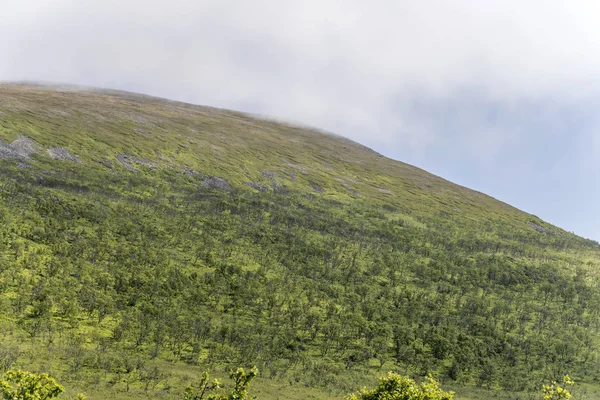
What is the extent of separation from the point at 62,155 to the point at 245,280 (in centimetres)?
5017

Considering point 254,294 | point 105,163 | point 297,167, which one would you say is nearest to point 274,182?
point 297,167

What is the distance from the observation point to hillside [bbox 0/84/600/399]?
31812 mm

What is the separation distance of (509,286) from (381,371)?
1418 inches

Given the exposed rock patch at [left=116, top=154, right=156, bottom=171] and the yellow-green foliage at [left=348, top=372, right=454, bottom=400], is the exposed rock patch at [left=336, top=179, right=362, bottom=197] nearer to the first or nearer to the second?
the exposed rock patch at [left=116, top=154, right=156, bottom=171]

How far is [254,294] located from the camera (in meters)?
44.3

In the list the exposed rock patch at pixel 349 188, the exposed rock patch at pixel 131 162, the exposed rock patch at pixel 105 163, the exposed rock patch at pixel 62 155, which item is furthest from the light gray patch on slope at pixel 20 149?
the exposed rock patch at pixel 349 188

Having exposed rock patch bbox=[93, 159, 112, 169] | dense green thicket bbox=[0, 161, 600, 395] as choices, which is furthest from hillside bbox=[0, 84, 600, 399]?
exposed rock patch bbox=[93, 159, 112, 169]

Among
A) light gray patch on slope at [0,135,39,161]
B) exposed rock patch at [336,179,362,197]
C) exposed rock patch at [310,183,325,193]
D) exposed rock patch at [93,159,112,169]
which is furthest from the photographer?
exposed rock patch at [336,179,362,197]

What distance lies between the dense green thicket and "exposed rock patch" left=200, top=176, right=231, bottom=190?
27.5ft

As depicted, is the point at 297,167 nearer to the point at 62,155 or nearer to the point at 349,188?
the point at 349,188

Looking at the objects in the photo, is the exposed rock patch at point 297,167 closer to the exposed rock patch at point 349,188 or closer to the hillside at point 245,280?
the exposed rock patch at point 349,188

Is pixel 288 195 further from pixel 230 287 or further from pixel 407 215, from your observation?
pixel 230 287

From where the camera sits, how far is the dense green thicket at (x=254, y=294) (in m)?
32.4

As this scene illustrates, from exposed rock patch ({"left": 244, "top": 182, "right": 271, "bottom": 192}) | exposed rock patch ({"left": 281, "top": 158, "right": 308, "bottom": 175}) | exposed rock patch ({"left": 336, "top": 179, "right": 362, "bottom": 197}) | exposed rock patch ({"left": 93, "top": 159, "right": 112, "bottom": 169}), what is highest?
exposed rock patch ({"left": 281, "top": 158, "right": 308, "bottom": 175})
